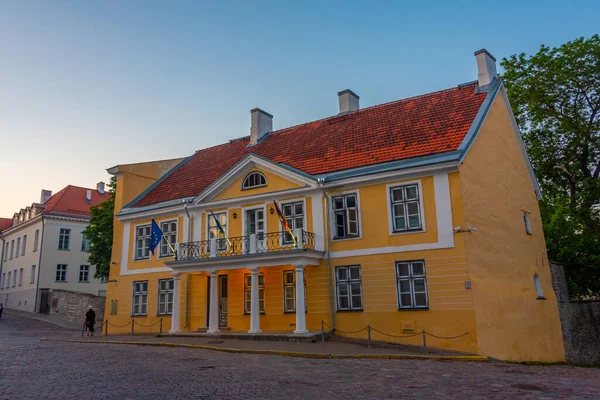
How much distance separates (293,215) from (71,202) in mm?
34168

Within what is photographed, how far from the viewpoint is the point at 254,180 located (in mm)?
22016

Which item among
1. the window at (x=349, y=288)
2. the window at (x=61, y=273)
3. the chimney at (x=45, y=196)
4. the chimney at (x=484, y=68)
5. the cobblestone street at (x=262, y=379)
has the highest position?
the chimney at (x=45, y=196)

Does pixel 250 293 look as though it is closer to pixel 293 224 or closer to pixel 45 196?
pixel 293 224

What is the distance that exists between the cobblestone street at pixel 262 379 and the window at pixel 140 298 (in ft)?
28.6

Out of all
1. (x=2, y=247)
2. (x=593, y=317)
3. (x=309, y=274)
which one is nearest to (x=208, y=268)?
(x=309, y=274)

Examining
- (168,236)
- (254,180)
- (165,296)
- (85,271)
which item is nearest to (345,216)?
(254,180)

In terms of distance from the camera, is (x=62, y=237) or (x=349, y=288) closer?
(x=349, y=288)

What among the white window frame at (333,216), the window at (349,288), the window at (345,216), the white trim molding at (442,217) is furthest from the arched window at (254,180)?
the white trim molding at (442,217)

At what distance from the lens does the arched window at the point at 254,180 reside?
856 inches

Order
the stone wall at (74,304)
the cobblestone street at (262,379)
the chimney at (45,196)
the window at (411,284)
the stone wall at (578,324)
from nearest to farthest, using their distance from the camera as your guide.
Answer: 1. the cobblestone street at (262,379)
2. the window at (411,284)
3. the stone wall at (578,324)
4. the stone wall at (74,304)
5. the chimney at (45,196)

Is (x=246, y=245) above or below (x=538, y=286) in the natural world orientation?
above

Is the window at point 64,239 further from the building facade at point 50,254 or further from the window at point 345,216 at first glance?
the window at point 345,216

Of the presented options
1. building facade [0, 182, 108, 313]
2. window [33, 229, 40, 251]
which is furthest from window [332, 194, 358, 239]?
window [33, 229, 40, 251]

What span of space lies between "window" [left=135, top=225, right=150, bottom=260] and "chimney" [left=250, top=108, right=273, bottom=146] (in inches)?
268
